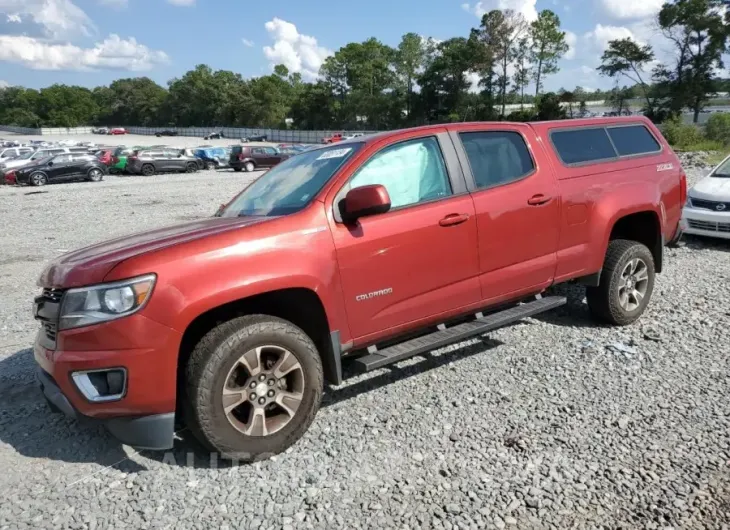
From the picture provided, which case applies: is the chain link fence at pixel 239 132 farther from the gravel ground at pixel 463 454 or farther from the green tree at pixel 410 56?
the gravel ground at pixel 463 454

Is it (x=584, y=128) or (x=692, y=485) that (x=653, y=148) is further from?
(x=692, y=485)

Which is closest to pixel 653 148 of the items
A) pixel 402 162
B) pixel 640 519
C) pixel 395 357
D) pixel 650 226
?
pixel 650 226

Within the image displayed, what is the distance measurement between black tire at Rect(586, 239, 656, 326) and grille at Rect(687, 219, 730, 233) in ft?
13.7

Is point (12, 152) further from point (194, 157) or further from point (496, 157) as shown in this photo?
point (496, 157)

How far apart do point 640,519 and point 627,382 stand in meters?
1.64

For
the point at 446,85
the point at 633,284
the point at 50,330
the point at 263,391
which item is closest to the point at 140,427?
the point at 263,391

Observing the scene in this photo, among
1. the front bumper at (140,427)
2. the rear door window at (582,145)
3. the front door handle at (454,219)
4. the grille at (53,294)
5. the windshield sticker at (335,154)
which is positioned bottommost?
the front bumper at (140,427)

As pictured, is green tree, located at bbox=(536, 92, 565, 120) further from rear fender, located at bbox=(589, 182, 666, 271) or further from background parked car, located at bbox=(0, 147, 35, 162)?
rear fender, located at bbox=(589, 182, 666, 271)

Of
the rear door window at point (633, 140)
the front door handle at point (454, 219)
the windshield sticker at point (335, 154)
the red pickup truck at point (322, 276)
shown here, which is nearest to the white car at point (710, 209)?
the rear door window at point (633, 140)

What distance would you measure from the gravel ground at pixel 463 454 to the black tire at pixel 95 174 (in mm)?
26207

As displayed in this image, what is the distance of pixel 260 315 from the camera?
3.44 meters

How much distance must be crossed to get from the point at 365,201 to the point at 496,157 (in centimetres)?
155

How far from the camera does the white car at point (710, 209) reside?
878 cm

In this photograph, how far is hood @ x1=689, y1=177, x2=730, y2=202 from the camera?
8922 millimetres
